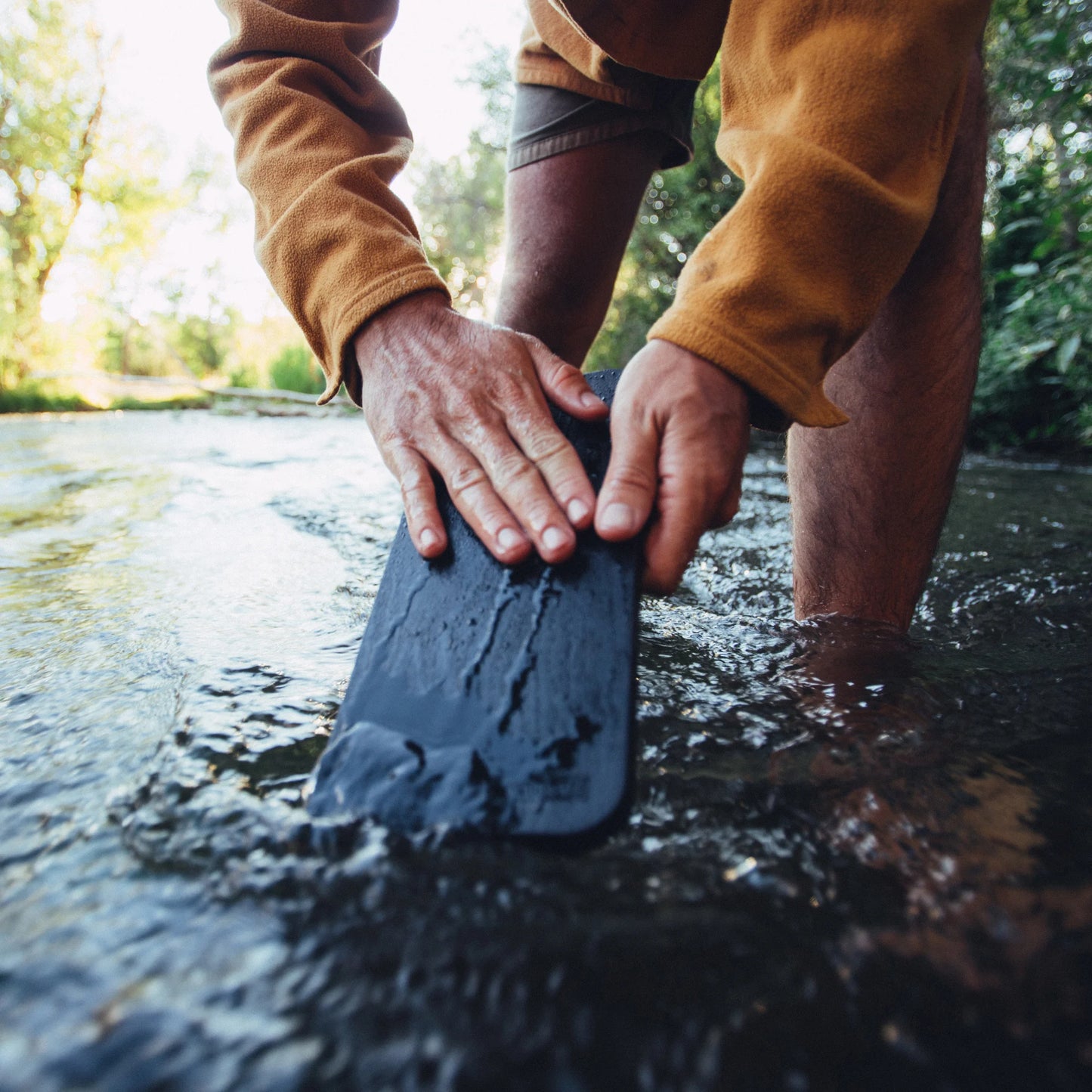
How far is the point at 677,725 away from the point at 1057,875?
389 mm

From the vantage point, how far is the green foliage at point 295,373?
1571cm

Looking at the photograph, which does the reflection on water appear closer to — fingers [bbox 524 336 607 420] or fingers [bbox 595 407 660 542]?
fingers [bbox 595 407 660 542]

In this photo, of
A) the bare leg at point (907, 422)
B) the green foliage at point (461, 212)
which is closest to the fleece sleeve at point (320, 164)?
the bare leg at point (907, 422)

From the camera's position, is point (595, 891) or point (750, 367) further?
point (750, 367)

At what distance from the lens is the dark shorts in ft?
6.31

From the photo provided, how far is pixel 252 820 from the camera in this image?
2.26ft

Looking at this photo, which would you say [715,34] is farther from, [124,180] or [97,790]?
[124,180]

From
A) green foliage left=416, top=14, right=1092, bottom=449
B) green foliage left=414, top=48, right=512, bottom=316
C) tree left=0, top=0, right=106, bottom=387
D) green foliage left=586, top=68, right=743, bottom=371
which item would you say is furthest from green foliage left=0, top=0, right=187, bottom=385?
green foliage left=586, top=68, right=743, bottom=371

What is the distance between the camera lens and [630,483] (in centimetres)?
87

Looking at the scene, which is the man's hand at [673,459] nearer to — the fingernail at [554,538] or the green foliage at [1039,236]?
the fingernail at [554,538]

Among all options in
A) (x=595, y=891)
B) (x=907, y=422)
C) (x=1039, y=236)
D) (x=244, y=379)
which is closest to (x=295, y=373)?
(x=244, y=379)

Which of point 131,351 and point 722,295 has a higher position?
point 131,351

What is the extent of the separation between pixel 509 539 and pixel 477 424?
0.69ft

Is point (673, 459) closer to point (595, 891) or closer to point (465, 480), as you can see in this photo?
point (465, 480)
